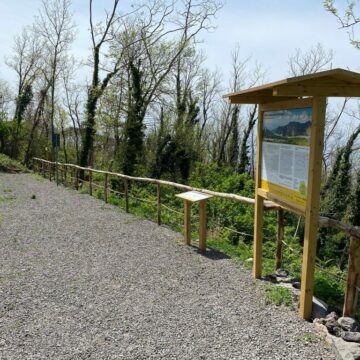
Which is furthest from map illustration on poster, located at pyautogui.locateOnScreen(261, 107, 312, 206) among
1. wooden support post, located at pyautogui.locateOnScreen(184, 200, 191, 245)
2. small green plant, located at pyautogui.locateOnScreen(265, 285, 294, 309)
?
wooden support post, located at pyautogui.locateOnScreen(184, 200, 191, 245)

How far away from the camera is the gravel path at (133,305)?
11.5ft

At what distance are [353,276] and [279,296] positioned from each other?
933 millimetres

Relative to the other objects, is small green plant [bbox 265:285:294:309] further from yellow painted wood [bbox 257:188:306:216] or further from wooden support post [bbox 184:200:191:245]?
wooden support post [bbox 184:200:191:245]

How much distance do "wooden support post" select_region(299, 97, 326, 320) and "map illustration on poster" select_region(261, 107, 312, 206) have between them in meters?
0.10

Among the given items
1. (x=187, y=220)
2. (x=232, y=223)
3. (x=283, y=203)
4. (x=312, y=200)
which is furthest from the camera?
(x=232, y=223)

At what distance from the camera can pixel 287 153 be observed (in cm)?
430

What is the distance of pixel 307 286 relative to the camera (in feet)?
13.1

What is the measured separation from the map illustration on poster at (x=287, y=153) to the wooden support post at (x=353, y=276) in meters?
0.61

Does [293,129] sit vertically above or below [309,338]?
above

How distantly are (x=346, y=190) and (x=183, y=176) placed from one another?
382 inches

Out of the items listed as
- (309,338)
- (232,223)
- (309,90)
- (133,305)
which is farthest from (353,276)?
(232,223)

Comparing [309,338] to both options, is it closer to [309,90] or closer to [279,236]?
[279,236]

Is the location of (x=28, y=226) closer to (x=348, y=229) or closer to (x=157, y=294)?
(x=157, y=294)

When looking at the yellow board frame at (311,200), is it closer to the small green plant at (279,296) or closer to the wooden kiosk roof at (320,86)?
the wooden kiosk roof at (320,86)
